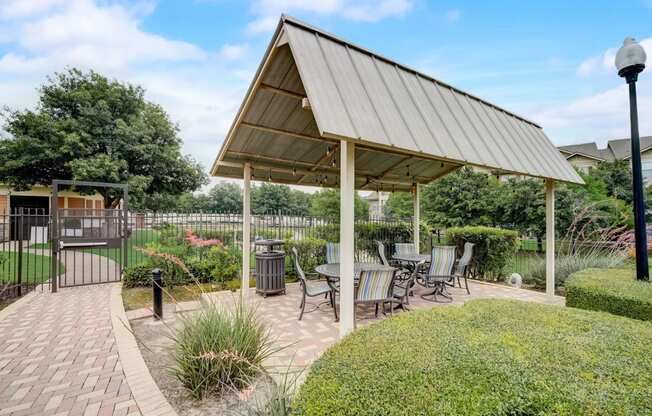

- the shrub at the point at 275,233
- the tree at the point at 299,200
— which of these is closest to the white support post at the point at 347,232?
the shrub at the point at 275,233

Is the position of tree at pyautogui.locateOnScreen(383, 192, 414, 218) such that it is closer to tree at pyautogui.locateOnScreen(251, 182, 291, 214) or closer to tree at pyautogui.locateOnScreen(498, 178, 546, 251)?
tree at pyautogui.locateOnScreen(498, 178, 546, 251)

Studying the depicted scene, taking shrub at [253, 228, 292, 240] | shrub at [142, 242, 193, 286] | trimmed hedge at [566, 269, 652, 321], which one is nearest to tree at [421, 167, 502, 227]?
shrub at [253, 228, 292, 240]

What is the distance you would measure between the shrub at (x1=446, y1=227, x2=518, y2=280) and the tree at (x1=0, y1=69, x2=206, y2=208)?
49.5ft

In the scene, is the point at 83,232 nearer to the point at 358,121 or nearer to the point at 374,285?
the point at 374,285

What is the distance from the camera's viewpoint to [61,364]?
10.5ft

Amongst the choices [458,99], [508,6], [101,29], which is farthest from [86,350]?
[508,6]

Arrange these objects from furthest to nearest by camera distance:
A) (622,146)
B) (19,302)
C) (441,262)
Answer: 1. (622,146)
2. (441,262)
3. (19,302)

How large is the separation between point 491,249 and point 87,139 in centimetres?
1799

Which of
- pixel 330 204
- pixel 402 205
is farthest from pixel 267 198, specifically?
pixel 330 204

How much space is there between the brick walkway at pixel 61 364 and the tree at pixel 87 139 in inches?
429

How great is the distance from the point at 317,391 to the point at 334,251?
17.6ft

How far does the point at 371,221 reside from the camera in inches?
388

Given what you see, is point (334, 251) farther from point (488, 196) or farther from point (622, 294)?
point (488, 196)

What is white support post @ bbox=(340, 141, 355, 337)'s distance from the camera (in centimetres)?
326
